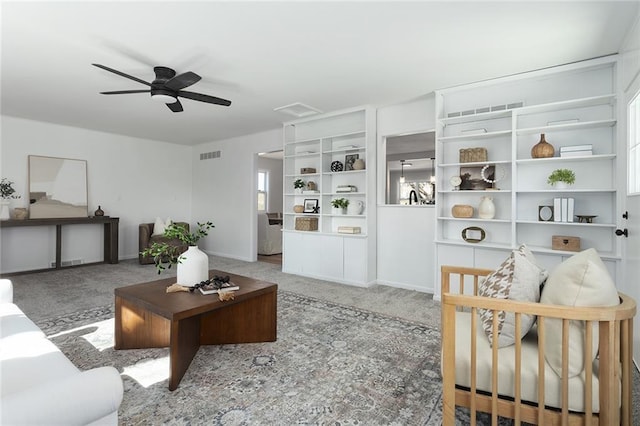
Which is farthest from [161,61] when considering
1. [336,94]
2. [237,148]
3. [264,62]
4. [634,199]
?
[634,199]

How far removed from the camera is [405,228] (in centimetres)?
450

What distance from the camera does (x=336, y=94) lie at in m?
4.16

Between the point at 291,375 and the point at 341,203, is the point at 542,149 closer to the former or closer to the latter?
the point at 341,203

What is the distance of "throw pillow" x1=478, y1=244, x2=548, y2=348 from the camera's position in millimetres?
1492

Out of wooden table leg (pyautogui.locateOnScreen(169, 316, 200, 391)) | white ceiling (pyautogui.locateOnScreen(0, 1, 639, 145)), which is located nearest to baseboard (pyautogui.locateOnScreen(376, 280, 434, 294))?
white ceiling (pyautogui.locateOnScreen(0, 1, 639, 145))

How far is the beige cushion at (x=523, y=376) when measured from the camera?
4.30 feet

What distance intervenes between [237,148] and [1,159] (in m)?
3.74

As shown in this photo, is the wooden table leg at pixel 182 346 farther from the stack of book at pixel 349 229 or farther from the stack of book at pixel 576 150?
the stack of book at pixel 576 150

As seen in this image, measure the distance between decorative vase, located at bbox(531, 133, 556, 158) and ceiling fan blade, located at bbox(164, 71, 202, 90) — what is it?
331 cm

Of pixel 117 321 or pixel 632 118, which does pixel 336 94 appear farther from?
pixel 117 321

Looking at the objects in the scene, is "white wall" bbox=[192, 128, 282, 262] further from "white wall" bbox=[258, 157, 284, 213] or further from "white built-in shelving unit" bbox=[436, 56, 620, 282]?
"white built-in shelving unit" bbox=[436, 56, 620, 282]

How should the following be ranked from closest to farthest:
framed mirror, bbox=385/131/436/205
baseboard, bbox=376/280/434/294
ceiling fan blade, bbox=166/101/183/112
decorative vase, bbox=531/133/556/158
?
1. decorative vase, bbox=531/133/556/158
2. ceiling fan blade, bbox=166/101/183/112
3. baseboard, bbox=376/280/434/294
4. framed mirror, bbox=385/131/436/205

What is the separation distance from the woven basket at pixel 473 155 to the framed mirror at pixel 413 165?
73cm

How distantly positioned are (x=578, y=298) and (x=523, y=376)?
39 cm
